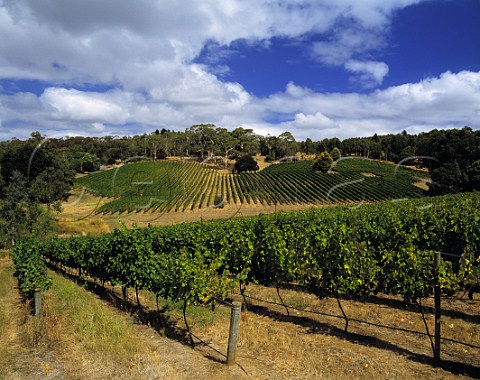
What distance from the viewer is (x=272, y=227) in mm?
9867

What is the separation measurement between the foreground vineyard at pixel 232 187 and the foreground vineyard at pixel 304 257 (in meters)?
40.0

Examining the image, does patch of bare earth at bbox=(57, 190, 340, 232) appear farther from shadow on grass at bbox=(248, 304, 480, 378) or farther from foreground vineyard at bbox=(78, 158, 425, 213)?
shadow on grass at bbox=(248, 304, 480, 378)

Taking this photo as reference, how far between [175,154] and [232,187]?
2223 inches

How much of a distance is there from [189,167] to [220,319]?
76.4 m

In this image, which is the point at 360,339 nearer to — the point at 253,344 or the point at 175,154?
the point at 253,344

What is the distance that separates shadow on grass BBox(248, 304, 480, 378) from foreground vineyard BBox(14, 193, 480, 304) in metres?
0.91

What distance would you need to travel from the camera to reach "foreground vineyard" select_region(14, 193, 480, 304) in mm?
7227

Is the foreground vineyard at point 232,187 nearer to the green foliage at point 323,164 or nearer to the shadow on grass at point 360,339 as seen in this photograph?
the green foliage at point 323,164

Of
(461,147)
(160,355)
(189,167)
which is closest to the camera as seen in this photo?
(160,355)

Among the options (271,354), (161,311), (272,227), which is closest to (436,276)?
(271,354)

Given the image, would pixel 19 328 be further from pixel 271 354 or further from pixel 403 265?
pixel 403 265

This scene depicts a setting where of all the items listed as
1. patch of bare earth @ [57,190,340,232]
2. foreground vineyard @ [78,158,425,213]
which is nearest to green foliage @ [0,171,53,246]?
patch of bare earth @ [57,190,340,232]

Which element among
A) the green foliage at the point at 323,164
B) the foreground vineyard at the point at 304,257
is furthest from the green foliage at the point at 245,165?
the foreground vineyard at the point at 304,257

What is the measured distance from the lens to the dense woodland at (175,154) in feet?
125
